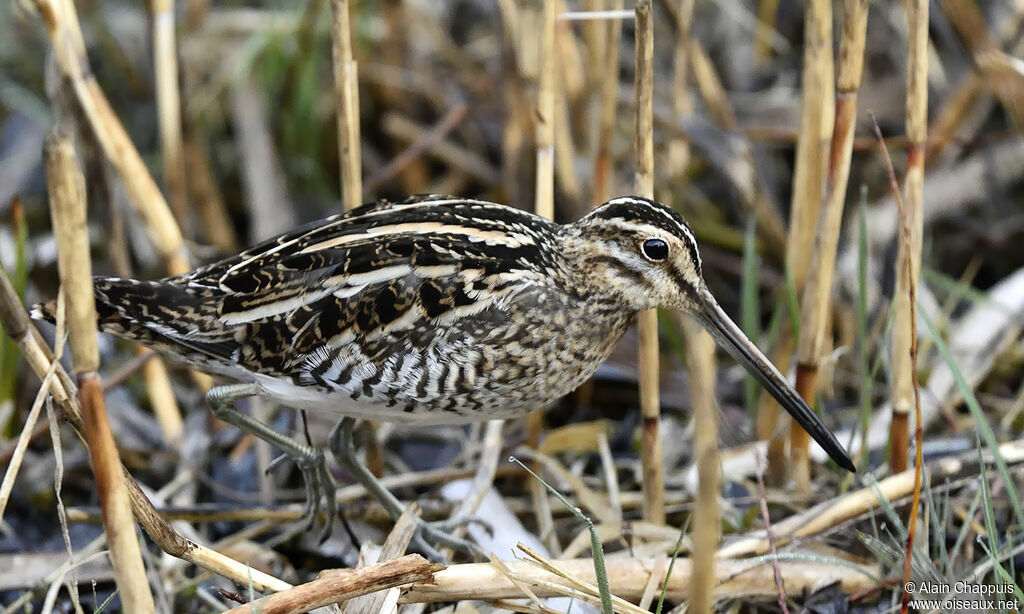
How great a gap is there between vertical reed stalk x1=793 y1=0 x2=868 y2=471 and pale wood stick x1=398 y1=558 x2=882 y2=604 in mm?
391

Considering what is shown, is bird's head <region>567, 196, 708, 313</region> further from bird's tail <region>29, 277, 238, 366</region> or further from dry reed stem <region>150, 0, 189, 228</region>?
dry reed stem <region>150, 0, 189, 228</region>

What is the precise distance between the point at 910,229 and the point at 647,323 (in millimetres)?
665

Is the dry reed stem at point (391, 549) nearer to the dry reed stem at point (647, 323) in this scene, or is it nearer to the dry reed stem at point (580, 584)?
the dry reed stem at point (580, 584)

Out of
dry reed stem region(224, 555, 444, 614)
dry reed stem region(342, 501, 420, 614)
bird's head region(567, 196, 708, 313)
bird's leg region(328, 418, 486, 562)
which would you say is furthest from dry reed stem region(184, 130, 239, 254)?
dry reed stem region(224, 555, 444, 614)

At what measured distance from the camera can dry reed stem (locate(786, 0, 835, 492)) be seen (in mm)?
2752

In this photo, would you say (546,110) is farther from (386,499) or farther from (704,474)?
(704,474)

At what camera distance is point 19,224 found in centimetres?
300

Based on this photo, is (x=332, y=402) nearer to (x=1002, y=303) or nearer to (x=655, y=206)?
(x=655, y=206)

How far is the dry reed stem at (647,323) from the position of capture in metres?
2.48

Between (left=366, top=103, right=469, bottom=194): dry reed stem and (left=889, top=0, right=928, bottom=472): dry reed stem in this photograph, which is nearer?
(left=889, top=0, right=928, bottom=472): dry reed stem

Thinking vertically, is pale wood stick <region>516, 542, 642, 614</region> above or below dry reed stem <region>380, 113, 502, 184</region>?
below

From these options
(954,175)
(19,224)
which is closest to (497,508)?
(19,224)

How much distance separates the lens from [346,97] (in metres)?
2.80

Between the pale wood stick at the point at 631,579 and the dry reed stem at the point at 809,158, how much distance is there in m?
0.36
